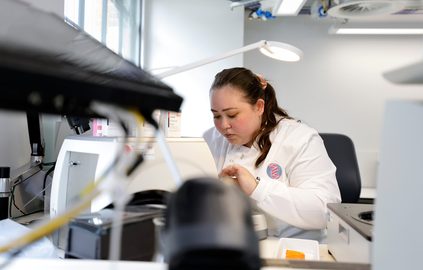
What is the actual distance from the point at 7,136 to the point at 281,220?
3.44 ft

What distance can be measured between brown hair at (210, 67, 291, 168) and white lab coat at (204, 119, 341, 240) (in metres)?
0.03

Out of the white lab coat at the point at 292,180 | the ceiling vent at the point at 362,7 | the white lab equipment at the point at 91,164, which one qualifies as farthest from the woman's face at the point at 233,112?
the ceiling vent at the point at 362,7

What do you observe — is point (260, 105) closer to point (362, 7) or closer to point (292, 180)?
point (292, 180)

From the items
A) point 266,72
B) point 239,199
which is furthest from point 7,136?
point 266,72

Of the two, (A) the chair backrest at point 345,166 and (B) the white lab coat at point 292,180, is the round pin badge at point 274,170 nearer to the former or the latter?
(B) the white lab coat at point 292,180

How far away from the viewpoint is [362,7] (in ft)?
6.61

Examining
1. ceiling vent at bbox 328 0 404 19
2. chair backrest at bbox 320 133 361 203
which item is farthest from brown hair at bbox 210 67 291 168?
ceiling vent at bbox 328 0 404 19

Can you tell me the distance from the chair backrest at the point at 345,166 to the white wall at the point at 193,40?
51.4 inches

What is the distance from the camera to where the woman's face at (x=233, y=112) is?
4.69 feet

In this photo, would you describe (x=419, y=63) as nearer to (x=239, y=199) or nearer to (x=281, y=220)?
(x=239, y=199)

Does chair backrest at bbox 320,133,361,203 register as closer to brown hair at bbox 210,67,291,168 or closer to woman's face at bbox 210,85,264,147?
brown hair at bbox 210,67,291,168

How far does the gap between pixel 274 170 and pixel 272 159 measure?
5 cm

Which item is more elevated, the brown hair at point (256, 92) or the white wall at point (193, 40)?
the white wall at point (193, 40)

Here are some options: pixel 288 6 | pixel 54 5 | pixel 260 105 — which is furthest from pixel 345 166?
pixel 54 5
